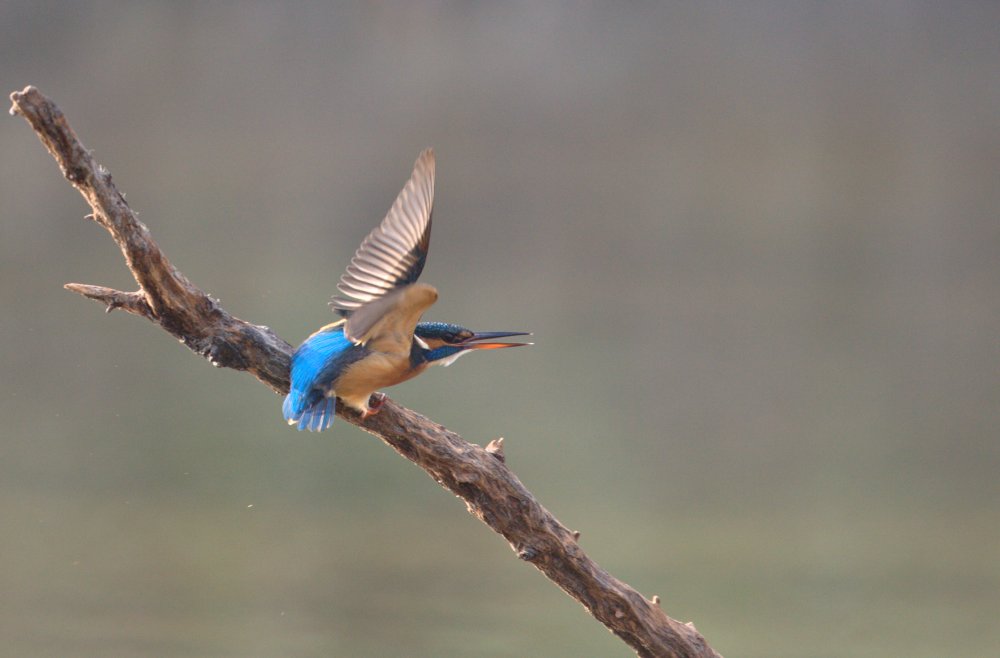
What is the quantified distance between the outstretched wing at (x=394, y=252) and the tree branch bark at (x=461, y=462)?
0.15 meters

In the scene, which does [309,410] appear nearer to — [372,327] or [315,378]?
[315,378]

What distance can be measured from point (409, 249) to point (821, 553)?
2561 millimetres

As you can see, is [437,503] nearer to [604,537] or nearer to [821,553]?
[604,537]

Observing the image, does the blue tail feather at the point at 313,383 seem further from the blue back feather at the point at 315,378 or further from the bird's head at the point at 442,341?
the bird's head at the point at 442,341

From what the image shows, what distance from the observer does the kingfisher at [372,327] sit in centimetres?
180

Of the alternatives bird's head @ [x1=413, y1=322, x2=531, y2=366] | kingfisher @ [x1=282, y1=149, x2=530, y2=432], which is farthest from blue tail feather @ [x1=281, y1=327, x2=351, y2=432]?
bird's head @ [x1=413, y1=322, x2=531, y2=366]

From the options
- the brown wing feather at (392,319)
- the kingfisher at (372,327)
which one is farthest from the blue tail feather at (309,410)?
the brown wing feather at (392,319)

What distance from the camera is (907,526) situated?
4.07 meters

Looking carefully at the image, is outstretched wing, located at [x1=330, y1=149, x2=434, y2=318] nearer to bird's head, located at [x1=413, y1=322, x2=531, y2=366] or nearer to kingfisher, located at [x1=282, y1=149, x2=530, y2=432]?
kingfisher, located at [x1=282, y1=149, x2=530, y2=432]

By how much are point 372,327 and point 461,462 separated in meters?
0.24

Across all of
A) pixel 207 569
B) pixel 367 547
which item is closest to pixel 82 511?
pixel 207 569

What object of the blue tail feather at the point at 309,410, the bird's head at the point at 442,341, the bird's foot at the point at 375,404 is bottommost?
the blue tail feather at the point at 309,410

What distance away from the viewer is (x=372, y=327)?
1.82 m

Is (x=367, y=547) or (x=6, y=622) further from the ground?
(x=367, y=547)
